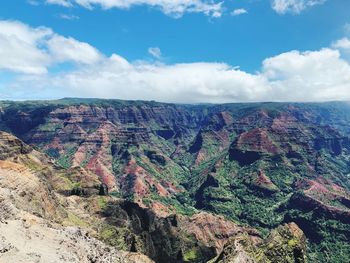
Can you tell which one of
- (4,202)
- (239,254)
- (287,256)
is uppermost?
(4,202)

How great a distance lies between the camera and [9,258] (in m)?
66.6

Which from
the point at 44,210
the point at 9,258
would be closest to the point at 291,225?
the point at 44,210

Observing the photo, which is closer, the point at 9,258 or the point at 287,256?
the point at 9,258

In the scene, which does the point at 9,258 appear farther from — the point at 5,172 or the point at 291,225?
the point at 291,225

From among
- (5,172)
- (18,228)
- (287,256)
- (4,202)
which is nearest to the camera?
(18,228)

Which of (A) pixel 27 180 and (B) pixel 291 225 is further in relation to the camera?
(B) pixel 291 225

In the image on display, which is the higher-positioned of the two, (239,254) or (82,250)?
(82,250)

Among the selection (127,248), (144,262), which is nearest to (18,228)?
(144,262)

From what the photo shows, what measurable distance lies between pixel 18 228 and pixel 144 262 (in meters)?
56.2

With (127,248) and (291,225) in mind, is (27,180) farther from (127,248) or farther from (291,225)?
(291,225)

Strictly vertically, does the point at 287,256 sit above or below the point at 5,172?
below

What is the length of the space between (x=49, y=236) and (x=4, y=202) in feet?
42.8

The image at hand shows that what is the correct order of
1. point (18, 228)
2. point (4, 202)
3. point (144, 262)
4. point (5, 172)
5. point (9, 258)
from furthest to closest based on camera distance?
point (5, 172) < point (144, 262) < point (4, 202) < point (18, 228) < point (9, 258)

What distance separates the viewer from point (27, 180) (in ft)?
603
